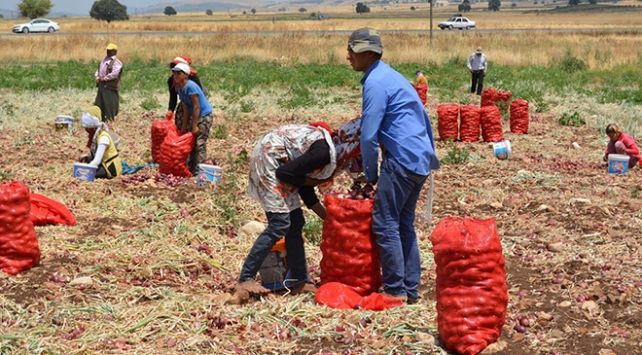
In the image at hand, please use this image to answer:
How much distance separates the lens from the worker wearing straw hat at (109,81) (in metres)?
12.9

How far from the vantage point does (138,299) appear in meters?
5.49

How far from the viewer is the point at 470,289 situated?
452 centimetres

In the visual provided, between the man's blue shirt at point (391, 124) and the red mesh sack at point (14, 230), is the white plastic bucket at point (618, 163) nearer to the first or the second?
the man's blue shirt at point (391, 124)

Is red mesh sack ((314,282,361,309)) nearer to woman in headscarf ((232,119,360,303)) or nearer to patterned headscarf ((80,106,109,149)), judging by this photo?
woman in headscarf ((232,119,360,303))

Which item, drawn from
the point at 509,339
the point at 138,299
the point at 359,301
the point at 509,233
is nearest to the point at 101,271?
the point at 138,299

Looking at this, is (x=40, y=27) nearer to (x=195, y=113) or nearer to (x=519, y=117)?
(x=519, y=117)

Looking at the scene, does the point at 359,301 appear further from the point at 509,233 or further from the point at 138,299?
the point at 509,233

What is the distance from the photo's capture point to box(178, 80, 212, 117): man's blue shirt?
8.97 m

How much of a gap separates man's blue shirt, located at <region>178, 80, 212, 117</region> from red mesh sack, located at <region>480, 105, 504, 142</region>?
5.31 m

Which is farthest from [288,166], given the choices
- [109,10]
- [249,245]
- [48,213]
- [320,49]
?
[109,10]

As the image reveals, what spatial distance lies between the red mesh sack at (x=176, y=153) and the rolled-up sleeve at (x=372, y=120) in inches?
179

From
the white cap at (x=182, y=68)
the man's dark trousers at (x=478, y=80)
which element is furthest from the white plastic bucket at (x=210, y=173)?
the man's dark trousers at (x=478, y=80)

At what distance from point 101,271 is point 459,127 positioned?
326 inches

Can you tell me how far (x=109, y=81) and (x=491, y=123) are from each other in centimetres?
624
